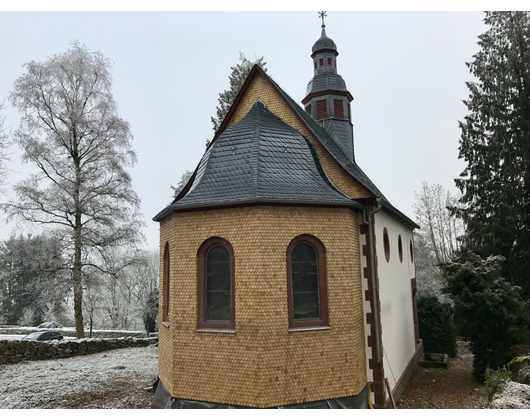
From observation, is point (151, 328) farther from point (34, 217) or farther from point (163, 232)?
point (163, 232)

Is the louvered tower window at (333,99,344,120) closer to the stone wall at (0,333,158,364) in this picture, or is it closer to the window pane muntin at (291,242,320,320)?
the window pane muntin at (291,242,320,320)

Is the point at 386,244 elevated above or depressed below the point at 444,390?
above

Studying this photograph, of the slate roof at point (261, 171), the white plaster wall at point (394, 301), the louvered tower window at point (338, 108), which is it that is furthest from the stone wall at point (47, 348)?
the louvered tower window at point (338, 108)

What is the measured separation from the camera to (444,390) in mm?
11469

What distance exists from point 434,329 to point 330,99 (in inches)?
435

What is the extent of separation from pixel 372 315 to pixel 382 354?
0.91 meters

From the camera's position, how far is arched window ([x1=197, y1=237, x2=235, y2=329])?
8.16 m

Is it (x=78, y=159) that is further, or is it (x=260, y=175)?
(x=78, y=159)

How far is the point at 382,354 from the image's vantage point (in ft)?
29.3

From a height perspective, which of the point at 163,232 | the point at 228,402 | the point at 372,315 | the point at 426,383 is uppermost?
the point at 163,232

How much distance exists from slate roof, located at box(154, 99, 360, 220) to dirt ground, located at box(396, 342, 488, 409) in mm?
5754

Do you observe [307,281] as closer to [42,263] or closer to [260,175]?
[260,175]

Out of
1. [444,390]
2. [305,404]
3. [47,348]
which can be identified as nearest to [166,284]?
Result: [305,404]

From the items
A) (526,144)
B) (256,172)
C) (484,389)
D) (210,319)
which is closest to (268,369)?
(210,319)
